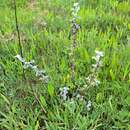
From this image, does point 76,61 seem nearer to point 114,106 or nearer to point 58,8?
point 114,106

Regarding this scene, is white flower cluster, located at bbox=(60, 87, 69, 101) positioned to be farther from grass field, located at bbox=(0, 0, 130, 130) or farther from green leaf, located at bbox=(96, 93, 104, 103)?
green leaf, located at bbox=(96, 93, 104, 103)

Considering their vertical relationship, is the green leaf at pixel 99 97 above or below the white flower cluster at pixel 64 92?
below

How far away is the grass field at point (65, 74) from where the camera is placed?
6.77ft

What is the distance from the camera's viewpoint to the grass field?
2064mm

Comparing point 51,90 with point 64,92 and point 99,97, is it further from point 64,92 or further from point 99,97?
point 99,97

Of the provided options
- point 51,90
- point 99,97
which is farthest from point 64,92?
point 99,97

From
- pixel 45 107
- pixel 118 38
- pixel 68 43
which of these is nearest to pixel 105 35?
pixel 118 38

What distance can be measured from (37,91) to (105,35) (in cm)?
96

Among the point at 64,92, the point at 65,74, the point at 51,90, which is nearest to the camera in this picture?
the point at 64,92

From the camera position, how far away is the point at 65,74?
2.40m

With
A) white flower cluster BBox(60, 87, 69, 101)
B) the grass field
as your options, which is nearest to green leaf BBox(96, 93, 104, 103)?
the grass field

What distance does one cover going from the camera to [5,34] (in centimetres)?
313

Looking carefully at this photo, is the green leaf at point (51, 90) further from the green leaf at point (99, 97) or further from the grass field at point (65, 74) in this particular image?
the green leaf at point (99, 97)

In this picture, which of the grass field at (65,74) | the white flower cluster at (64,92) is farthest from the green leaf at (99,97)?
the white flower cluster at (64,92)
